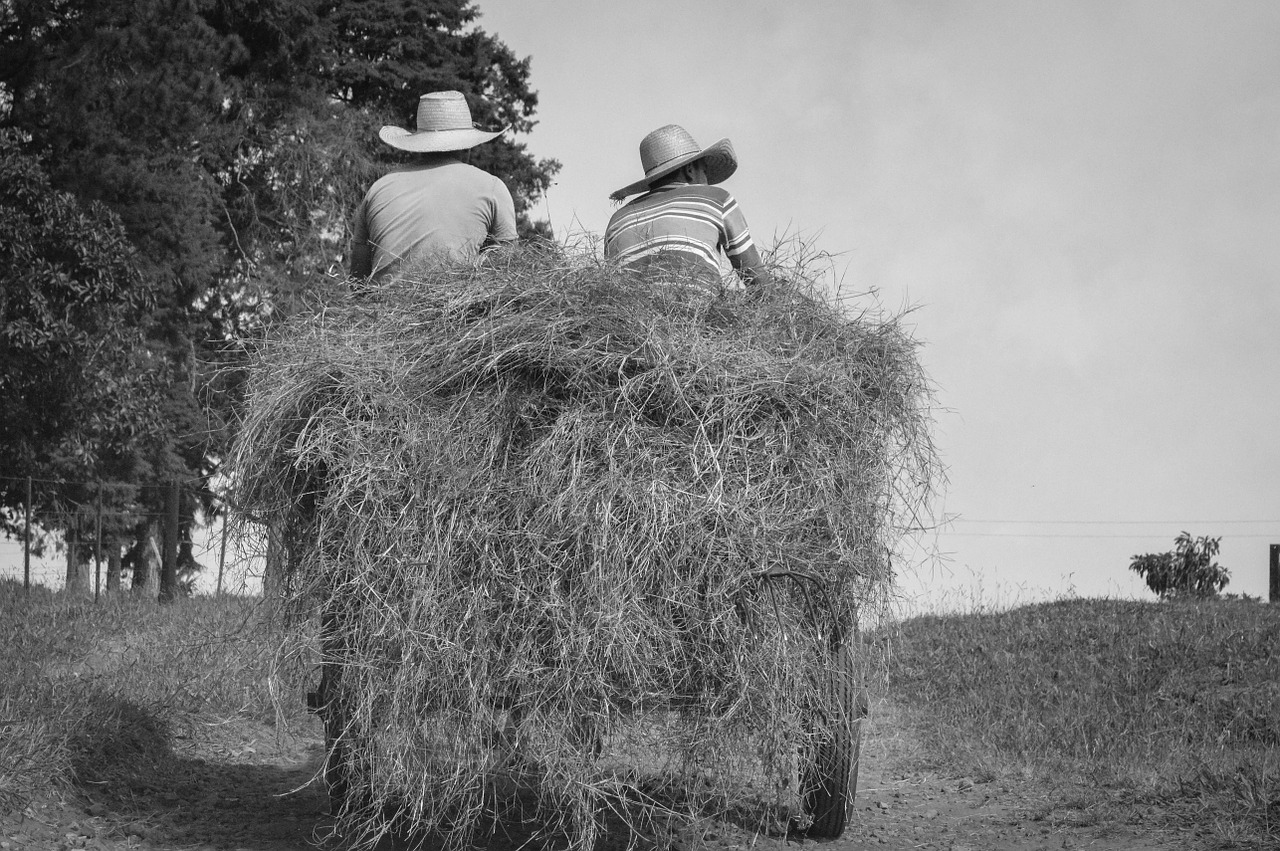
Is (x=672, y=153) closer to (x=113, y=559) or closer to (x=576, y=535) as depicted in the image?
(x=576, y=535)

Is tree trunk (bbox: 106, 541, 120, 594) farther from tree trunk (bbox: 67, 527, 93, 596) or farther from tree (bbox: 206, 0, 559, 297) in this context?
tree (bbox: 206, 0, 559, 297)

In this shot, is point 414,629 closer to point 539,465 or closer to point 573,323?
point 539,465

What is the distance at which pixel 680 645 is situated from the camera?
346cm

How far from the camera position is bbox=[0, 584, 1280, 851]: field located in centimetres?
456

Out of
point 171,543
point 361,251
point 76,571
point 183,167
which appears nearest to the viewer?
point 361,251

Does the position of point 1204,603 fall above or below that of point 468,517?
below

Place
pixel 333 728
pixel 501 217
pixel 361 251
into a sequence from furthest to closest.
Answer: pixel 361 251
pixel 501 217
pixel 333 728

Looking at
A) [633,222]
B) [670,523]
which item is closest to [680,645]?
[670,523]

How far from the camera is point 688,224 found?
4.67m

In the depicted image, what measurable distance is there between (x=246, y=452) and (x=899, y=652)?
6.53 metres

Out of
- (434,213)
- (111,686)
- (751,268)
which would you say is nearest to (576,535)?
(751,268)

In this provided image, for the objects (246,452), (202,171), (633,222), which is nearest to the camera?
(246,452)

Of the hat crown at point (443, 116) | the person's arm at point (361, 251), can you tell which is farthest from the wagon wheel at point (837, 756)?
the hat crown at point (443, 116)

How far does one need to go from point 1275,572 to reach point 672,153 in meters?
11.5
